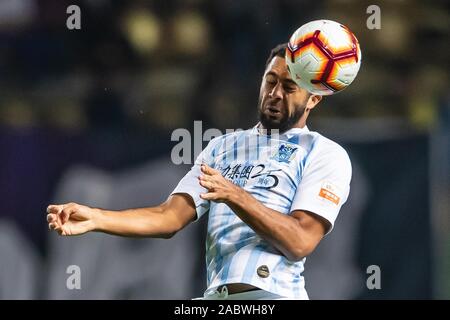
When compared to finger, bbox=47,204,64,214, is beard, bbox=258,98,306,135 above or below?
above

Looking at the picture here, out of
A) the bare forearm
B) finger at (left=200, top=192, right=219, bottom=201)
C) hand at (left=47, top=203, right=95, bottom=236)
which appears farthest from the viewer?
the bare forearm

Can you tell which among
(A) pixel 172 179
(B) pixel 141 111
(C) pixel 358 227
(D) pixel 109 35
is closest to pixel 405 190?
(C) pixel 358 227

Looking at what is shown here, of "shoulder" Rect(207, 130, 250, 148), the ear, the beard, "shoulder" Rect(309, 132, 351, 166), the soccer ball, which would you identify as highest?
the soccer ball

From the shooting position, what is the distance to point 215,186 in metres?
4.92

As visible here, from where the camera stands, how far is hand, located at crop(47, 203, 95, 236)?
4988 millimetres

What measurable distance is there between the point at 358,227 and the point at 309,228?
9.75 ft

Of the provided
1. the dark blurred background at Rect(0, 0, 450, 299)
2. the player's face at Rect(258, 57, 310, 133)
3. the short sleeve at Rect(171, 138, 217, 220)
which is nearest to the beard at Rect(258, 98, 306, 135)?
the player's face at Rect(258, 57, 310, 133)

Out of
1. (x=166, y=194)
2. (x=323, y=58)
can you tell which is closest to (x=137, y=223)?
(x=323, y=58)

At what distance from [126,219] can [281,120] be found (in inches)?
39.3

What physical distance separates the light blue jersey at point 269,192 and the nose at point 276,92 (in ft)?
0.70

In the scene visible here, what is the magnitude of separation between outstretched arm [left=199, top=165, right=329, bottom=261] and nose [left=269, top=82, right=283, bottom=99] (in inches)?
26.2

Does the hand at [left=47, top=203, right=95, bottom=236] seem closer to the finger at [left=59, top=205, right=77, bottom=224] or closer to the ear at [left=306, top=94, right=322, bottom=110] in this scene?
the finger at [left=59, top=205, right=77, bottom=224]

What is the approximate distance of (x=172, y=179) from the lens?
8344 millimetres

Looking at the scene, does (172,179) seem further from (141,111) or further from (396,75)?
(396,75)
